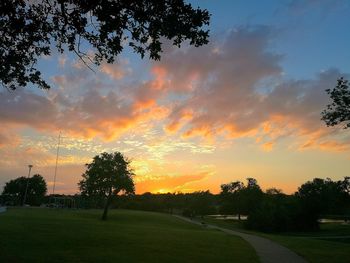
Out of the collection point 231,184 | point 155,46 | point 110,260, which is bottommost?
point 110,260

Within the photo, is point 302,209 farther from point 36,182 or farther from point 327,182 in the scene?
point 36,182

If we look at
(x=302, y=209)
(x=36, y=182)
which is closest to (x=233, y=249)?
(x=302, y=209)

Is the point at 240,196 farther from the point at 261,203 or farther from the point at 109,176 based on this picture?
the point at 109,176

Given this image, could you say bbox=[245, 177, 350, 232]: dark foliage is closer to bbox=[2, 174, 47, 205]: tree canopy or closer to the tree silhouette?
the tree silhouette

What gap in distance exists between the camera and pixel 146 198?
14225 cm

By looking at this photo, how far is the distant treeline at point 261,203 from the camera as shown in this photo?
82312 millimetres

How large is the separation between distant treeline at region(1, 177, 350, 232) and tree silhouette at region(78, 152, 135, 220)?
2.73m

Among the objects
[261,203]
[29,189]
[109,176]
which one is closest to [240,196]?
[261,203]

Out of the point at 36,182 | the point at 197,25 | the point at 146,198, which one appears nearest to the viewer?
the point at 197,25

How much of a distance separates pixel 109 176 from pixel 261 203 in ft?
121

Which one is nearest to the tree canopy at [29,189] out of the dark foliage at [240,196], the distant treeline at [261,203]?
the distant treeline at [261,203]

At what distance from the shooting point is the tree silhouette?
68.4m

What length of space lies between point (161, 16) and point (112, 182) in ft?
189

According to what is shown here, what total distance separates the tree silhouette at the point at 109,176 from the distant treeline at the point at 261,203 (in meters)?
2.73
